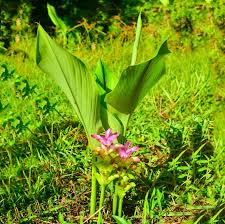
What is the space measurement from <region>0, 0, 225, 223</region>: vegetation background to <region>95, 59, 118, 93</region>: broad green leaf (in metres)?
0.37

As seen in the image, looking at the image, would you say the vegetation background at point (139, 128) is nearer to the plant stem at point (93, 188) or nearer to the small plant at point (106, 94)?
the plant stem at point (93, 188)

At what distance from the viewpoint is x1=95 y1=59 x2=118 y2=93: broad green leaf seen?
209cm

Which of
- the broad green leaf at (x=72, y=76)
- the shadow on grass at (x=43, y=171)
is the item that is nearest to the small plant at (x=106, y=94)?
the broad green leaf at (x=72, y=76)

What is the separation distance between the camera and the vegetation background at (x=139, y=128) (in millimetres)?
2316

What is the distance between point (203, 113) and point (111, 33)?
1720mm

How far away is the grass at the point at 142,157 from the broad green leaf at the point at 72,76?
0.42m

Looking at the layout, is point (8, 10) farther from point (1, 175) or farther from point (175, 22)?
point (1, 175)

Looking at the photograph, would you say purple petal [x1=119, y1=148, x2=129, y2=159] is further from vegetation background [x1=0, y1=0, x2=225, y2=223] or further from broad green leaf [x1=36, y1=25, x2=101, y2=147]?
vegetation background [x1=0, y1=0, x2=225, y2=223]

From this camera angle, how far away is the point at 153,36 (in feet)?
14.9

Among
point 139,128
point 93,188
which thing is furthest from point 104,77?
point 139,128

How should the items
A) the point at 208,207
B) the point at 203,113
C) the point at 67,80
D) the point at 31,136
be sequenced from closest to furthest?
1. the point at 67,80
2. the point at 208,207
3. the point at 31,136
4. the point at 203,113

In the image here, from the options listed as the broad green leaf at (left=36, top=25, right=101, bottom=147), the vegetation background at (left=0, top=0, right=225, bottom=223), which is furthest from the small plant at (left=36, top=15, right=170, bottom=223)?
the vegetation background at (left=0, top=0, right=225, bottom=223)

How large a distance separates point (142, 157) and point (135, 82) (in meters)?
0.93

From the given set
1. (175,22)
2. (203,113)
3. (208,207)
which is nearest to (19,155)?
(208,207)
